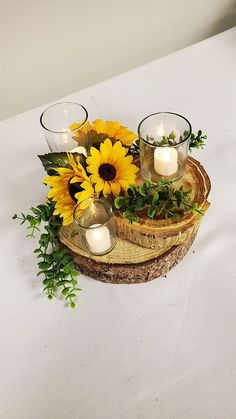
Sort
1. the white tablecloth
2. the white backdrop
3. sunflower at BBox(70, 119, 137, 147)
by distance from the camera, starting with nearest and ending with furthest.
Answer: the white tablecloth
sunflower at BBox(70, 119, 137, 147)
the white backdrop

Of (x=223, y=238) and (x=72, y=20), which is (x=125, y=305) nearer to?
(x=223, y=238)

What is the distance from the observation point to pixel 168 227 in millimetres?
603

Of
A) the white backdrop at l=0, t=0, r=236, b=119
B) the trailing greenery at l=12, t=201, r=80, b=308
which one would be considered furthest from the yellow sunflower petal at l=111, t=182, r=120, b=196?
the white backdrop at l=0, t=0, r=236, b=119

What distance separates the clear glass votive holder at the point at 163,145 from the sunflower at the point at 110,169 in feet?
0.14

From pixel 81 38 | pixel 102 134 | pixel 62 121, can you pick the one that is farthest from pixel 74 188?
pixel 81 38

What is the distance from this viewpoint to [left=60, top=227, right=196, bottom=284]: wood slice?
0.63 meters

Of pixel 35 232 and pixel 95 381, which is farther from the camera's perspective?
pixel 35 232

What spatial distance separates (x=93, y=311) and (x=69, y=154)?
274 mm

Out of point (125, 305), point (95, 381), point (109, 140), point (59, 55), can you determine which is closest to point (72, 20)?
point (59, 55)

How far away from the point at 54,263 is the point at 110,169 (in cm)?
20

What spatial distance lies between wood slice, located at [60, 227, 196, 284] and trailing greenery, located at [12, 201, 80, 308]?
0.06ft

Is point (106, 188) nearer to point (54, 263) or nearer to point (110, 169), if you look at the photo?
point (110, 169)

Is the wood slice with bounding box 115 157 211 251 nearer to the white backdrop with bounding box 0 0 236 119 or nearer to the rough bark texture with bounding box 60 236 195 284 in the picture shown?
the rough bark texture with bounding box 60 236 195 284

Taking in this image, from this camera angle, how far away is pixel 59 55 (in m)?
1.04
